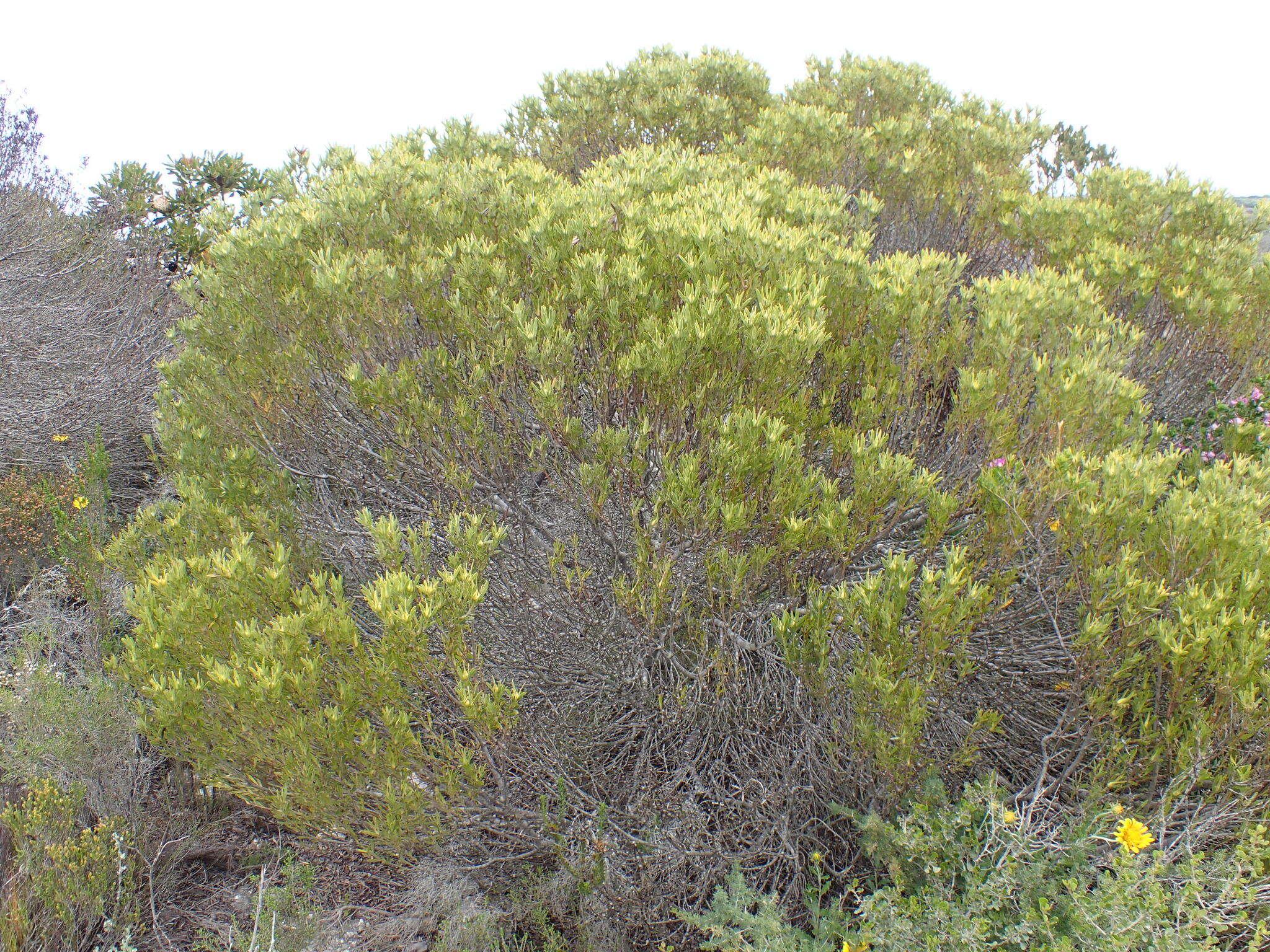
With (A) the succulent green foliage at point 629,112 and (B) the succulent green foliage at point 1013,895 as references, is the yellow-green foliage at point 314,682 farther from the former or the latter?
(A) the succulent green foliage at point 629,112

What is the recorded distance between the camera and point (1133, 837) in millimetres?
2041

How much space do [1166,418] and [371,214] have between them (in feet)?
15.4

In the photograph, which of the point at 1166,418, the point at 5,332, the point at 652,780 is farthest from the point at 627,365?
the point at 5,332

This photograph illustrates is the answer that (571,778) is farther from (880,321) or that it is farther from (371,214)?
(371,214)

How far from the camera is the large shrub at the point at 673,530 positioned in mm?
2279

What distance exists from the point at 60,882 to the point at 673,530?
107 inches

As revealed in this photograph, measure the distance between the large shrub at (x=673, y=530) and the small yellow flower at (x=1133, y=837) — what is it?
226 mm

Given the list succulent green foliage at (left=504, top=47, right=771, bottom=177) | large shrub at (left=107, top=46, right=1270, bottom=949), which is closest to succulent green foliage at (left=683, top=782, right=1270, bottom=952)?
large shrub at (left=107, top=46, right=1270, bottom=949)

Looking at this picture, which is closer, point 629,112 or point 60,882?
point 60,882

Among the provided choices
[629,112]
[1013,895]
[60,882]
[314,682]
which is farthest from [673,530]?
[629,112]

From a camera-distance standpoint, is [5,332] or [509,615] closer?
[509,615]

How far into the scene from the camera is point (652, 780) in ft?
10.4

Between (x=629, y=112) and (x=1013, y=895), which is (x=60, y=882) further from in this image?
(x=629, y=112)

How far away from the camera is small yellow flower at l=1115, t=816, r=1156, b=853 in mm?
2018
